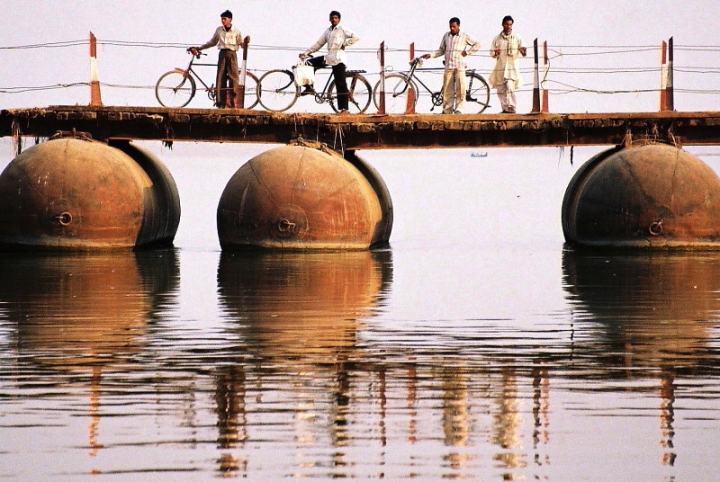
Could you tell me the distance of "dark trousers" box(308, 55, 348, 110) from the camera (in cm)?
2866

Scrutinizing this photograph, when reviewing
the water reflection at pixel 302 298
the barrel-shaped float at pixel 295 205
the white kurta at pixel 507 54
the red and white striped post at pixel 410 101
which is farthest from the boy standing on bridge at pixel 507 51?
the water reflection at pixel 302 298

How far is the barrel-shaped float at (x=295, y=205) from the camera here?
27453mm

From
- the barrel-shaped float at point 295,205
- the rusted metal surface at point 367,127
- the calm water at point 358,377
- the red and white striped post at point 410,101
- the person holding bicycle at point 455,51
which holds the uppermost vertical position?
the person holding bicycle at point 455,51

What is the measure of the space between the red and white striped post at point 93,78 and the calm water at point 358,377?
7.45 metres

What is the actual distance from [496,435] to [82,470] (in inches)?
120

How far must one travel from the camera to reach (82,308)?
17.7 metres

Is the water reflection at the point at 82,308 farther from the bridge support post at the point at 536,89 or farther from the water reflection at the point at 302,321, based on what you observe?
the bridge support post at the point at 536,89

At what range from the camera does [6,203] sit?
91.2 feet

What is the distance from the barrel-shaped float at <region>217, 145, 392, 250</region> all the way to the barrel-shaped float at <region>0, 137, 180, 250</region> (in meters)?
2.13

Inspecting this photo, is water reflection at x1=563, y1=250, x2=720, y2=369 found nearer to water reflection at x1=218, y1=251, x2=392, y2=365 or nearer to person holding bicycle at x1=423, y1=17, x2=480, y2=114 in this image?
water reflection at x1=218, y1=251, x2=392, y2=365

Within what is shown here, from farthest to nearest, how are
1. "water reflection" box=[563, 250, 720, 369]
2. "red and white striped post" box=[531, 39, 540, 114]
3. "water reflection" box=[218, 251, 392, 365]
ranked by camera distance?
"red and white striped post" box=[531, 39, 540, 114], "water reflection" box=[218, 251, 392, 365], "water reflection" box=[563, 250, 720, 369]

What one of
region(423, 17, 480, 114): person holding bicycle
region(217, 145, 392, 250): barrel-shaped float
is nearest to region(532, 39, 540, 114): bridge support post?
region(423, 17, 480, 114): person holding bicycle

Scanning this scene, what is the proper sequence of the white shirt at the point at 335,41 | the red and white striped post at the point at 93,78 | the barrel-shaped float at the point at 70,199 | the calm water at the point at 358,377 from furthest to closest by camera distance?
the red and white striped post at the point at 93,78, the white shirt at the point at 335,41, the barrel-shaped float at the point at 70,199, the calm water at the point at 358,377

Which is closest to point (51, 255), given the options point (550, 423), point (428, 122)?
point (428, 122)
